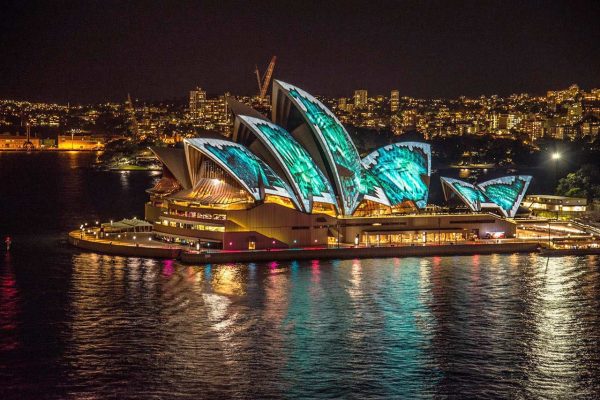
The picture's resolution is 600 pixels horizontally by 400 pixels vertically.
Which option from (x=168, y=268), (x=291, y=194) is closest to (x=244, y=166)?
(x=291, y=194)

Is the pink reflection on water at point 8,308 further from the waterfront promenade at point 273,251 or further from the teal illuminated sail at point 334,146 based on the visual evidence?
the teal illuminated sail at point 334,146

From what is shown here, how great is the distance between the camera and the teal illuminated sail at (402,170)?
3672 cm

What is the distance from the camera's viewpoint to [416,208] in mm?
36688

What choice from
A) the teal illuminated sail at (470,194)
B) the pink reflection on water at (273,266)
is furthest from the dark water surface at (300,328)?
the teal illuminated sail at (470,194)

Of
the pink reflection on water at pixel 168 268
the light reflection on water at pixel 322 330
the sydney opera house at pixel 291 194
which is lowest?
the light reflection on water at pixel 322 330

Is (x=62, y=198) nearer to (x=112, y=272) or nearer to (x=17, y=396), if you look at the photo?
(x=112, y=272)

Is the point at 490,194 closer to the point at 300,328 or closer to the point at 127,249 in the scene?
the point at 127,249

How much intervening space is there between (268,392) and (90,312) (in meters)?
7.54

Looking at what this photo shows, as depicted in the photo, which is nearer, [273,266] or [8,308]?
[8,308]

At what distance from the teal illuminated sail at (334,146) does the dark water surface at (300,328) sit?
13.5ft

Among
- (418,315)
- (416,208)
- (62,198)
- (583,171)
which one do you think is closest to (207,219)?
(416,208)

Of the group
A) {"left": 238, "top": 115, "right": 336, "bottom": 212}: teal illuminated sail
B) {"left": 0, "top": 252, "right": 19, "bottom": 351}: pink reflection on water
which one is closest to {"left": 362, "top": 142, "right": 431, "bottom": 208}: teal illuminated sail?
{"left": 238, "top": 115, "right": 336, "bottom": 212}: teal illuminated sail

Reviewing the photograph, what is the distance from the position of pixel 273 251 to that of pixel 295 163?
3.90 m

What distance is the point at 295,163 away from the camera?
33812 mm
